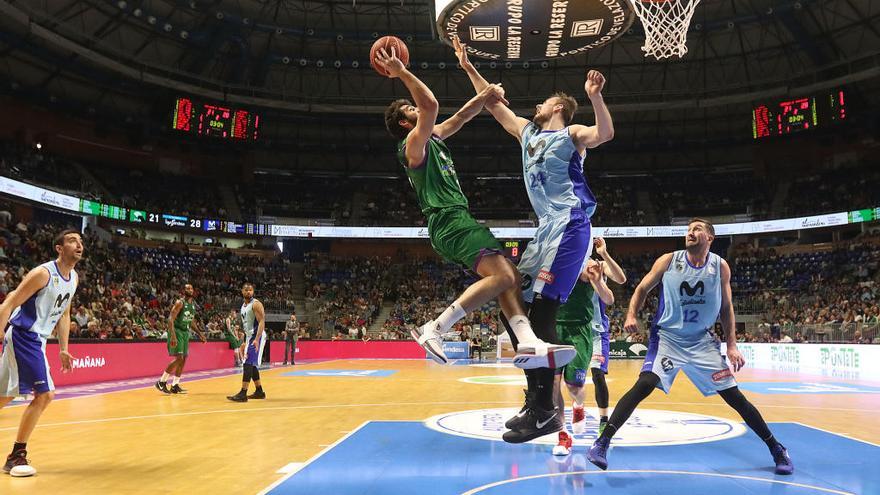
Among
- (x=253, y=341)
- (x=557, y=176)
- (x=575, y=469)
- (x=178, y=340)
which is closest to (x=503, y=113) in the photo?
(x=557, y=176)

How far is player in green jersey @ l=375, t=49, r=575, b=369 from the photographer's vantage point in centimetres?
409

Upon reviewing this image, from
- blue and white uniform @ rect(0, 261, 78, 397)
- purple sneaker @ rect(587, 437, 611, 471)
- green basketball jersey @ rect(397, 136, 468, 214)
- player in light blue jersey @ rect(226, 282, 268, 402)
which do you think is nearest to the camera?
green basketball jersey @ rect(397, 136, 468, 214)

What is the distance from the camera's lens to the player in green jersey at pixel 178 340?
12516mm

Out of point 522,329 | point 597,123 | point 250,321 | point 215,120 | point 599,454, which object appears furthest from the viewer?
point 215,120

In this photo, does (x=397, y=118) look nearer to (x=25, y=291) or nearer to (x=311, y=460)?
(x=311, y=460)

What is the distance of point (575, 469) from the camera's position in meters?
5.62

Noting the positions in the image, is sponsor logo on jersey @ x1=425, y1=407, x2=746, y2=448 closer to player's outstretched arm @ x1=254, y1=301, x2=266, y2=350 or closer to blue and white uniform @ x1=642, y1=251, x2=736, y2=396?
blue and white uniform @ x1=642, y1=251, x2=736, y2=396

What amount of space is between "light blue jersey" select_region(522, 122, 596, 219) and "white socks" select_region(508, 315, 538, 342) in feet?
2.73

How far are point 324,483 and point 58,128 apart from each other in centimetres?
3043

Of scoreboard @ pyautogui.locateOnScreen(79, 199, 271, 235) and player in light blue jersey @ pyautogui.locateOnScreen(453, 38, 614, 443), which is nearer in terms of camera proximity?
player in light blue jersey @ pyautogui.locateOnScreen(453, 38, 614, 443)

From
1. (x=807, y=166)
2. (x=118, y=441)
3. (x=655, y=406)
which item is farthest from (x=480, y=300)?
(x=807, y=166)

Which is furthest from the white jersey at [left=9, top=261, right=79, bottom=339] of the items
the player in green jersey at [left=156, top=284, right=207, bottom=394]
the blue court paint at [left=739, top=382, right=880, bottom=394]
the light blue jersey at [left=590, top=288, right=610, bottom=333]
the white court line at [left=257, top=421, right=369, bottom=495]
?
the blue court paint at [left=739, top=382, right=880, bottom=394]

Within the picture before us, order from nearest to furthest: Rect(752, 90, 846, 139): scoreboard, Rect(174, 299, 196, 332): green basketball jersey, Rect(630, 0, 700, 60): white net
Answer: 1. Rect(630, 0, 700, 60): white net
2. Rect(174, 299, 196, 332): green basketball jersey
3. Rect(752, 90, 846, 139): scoreboard

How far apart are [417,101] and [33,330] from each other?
171 inches
